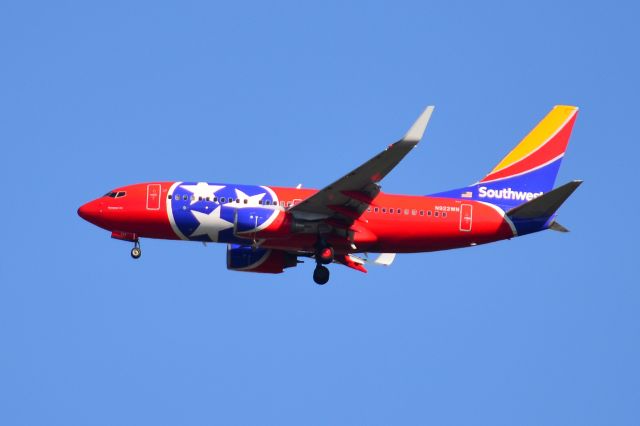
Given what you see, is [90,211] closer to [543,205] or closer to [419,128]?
[419,128]

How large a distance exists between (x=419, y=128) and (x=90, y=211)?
18935 millimetres

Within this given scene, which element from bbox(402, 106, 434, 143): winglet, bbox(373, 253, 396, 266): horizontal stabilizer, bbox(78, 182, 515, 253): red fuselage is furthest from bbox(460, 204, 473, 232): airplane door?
bbox(402, 106, 434, 143): winglet

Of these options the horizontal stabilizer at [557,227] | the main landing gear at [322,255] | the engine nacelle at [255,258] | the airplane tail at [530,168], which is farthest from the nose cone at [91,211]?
Result: the horizontal stabilizer at [557,227]

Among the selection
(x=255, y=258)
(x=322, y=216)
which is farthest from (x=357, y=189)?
(x=255, y=258)

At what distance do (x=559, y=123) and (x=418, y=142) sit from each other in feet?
50.7

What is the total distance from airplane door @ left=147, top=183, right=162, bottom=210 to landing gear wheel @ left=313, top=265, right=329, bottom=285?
338 inches

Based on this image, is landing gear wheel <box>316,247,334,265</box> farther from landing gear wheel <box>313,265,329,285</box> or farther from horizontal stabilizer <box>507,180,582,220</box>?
horizontal stabilizer <box>507,180,582,220</box>

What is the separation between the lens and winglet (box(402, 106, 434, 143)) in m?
52.5

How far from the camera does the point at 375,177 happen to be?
57281 mm

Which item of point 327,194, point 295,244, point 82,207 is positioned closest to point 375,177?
point 327,194

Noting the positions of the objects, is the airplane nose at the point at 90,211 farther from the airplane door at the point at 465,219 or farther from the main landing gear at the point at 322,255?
the airplane door at the point at 465,219

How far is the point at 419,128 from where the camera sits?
5278 cm

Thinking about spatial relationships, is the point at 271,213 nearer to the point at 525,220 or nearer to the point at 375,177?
the point at 375,177

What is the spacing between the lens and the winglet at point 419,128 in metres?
52.5
